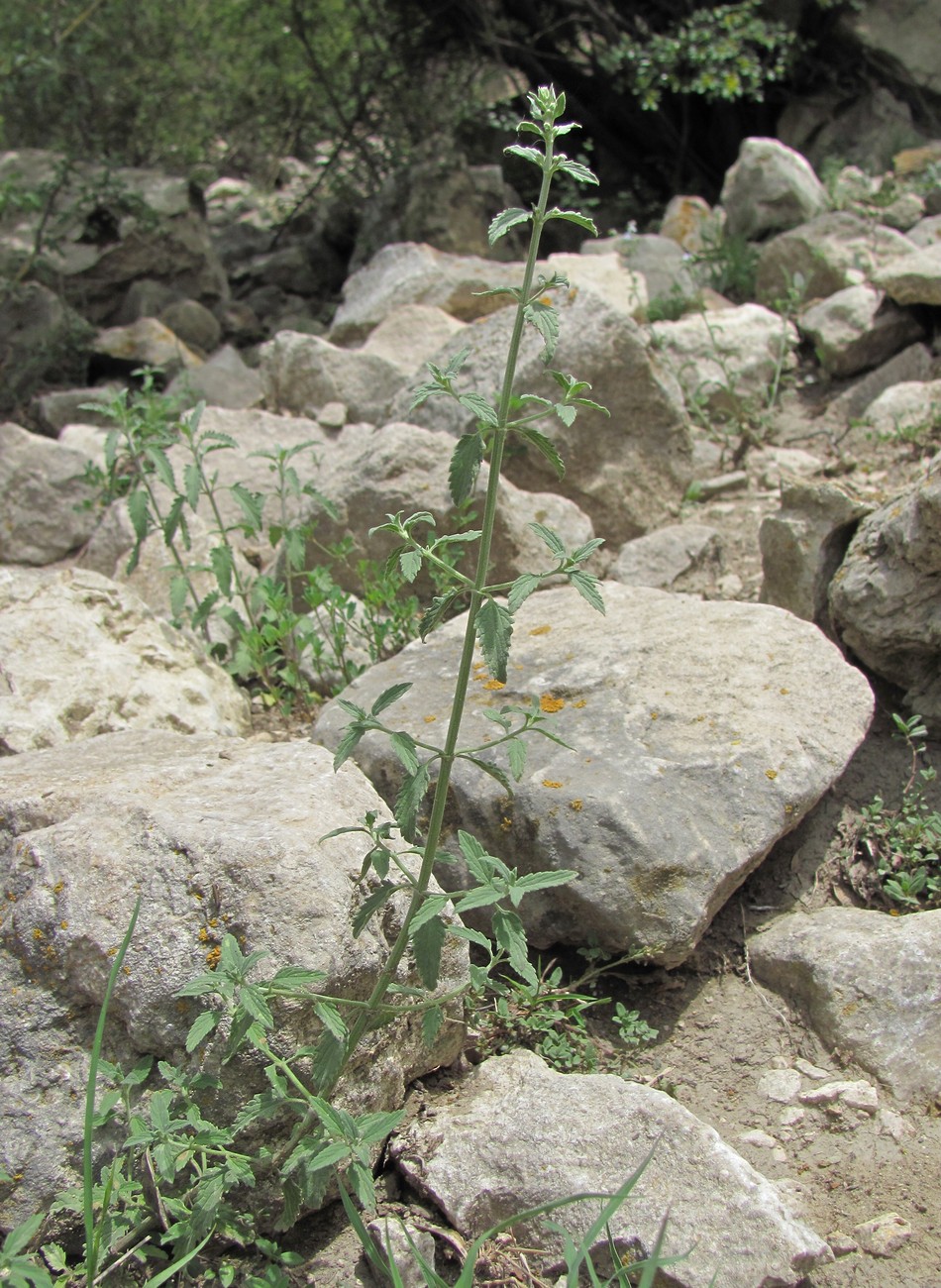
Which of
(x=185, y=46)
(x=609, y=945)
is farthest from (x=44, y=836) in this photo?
(x=185, y=46)

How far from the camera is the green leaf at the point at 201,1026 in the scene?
6.77 feet

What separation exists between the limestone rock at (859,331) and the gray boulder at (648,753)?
2.89 meters

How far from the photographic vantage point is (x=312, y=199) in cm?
1112

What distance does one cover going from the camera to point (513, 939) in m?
2.12

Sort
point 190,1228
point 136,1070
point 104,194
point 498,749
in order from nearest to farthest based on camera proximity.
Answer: point 190,1228
point 136,1070
point 498,749
point 104,194

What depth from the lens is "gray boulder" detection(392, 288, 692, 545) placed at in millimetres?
4930

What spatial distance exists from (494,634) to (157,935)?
3.22 feet

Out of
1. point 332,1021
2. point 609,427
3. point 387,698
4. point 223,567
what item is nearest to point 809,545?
point 609,427

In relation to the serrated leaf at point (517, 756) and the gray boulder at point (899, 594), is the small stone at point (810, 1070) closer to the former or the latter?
the serrated leaf at point (517, 756)

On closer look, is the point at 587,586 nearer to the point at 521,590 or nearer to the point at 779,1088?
the point at 521,590

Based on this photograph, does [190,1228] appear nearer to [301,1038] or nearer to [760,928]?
[301,1038]

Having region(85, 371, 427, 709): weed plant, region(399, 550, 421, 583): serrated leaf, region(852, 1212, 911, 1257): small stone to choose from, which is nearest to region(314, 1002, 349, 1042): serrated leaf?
region(399, 550, 421, 583): serrated leaf

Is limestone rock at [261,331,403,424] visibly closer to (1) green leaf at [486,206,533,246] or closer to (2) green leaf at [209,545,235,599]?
(2) green leaf at [209,545,235,599]

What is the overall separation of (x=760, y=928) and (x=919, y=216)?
6.13m
